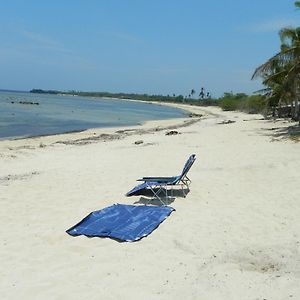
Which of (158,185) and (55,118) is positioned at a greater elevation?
(158,185)

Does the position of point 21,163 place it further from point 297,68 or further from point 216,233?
point 297,68

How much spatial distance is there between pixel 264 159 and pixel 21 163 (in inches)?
307

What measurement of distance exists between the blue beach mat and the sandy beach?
0.14 metres

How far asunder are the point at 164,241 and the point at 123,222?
99cm

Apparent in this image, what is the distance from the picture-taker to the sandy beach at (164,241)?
4.73 m

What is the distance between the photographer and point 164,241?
6.12 metres

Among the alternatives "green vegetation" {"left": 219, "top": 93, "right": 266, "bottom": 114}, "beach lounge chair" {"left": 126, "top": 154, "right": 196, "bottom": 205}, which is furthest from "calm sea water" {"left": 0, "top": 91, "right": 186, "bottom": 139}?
"beach lounge chair" {"left": 126, "top": 154, "right": 196, "bottom": 205}

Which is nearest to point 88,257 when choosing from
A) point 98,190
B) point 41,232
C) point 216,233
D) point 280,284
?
point 41,232

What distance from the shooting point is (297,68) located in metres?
19.4

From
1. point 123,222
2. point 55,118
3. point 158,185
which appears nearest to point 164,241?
point 123,222

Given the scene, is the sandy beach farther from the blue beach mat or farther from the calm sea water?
the calm sea water

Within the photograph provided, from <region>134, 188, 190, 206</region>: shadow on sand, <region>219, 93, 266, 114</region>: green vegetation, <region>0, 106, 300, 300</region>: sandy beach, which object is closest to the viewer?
<region>0, 106, 300, 300</region>: sandy beach

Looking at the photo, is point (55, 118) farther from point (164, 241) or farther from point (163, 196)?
point (164, 241)

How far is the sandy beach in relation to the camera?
4.73 meters
